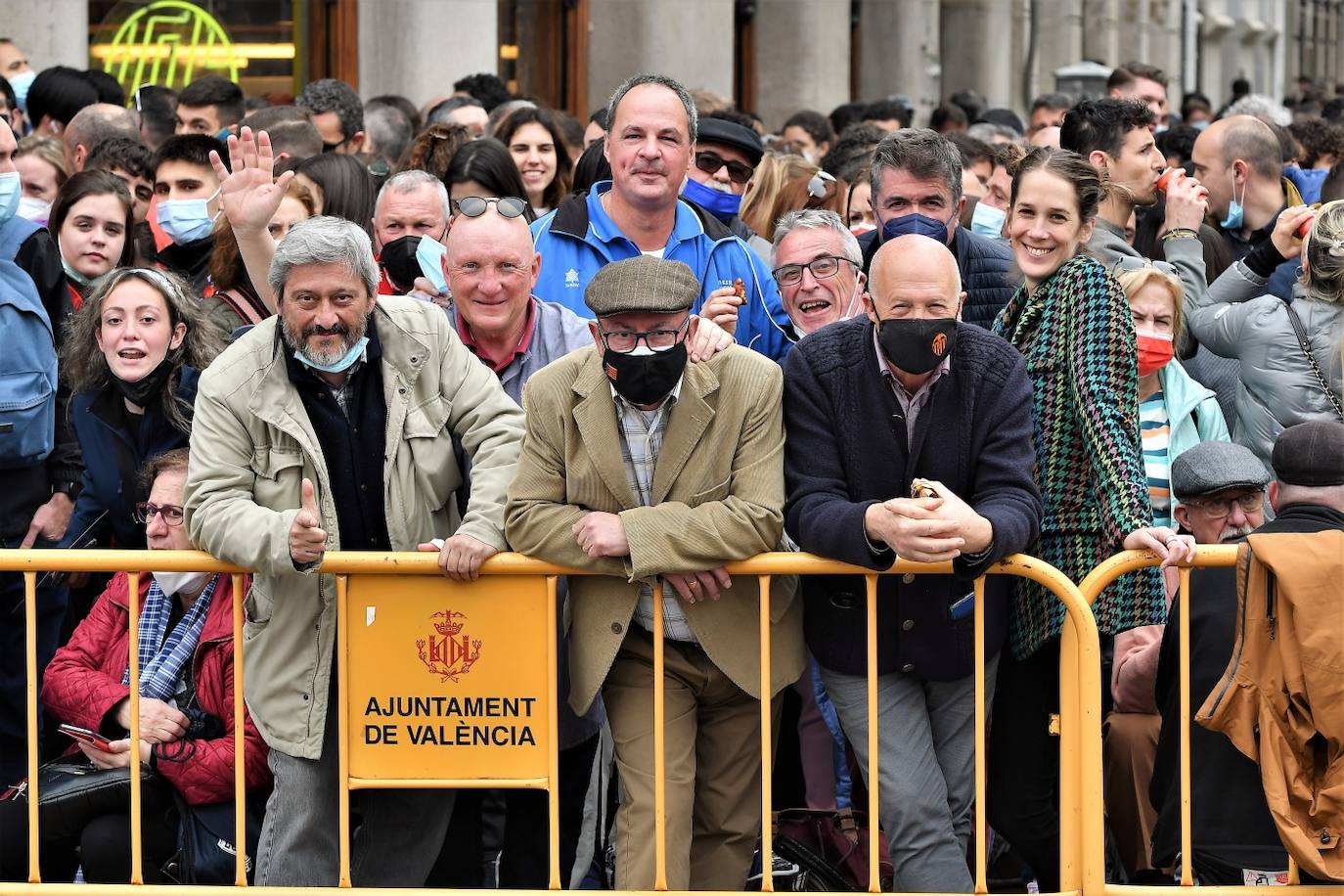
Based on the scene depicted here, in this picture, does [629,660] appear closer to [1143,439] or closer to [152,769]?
[152,769]

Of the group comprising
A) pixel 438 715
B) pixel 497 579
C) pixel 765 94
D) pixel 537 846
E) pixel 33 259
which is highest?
pixel 765 94

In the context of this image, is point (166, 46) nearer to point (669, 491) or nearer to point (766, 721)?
point (669, 491)

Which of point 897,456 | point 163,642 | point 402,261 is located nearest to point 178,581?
point 163,642

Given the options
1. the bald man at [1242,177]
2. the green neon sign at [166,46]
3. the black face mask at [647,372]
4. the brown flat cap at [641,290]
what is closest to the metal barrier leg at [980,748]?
the black face mask at [647,372]

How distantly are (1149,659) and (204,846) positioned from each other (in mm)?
2758

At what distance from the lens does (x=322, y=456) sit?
5.03 meters

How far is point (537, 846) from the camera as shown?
17.9 feet

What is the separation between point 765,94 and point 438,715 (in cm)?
1778

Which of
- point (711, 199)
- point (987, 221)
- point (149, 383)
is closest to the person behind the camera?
point (149, 383)

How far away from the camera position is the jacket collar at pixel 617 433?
16.2ft

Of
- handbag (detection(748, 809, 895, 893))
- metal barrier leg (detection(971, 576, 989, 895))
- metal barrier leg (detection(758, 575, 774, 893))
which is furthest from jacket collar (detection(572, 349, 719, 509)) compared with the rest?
handbag (detection(748, 809, 895, 893))

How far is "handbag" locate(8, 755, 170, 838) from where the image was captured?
17.7 feet

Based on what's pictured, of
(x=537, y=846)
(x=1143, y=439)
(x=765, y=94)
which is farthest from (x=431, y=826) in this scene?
(x=765, y=94)

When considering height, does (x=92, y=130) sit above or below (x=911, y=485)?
above
